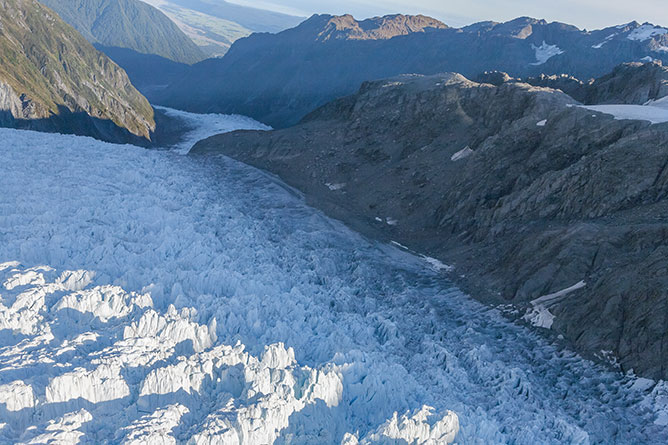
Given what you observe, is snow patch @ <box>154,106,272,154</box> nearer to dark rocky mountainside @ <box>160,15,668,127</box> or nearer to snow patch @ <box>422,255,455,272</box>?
dark rocky mountainside @ <box>160,15,668,127</box>

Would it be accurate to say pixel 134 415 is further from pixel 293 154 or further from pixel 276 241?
pixel 293 154

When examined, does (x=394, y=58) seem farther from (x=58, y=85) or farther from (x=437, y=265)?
(x=437, y=265)

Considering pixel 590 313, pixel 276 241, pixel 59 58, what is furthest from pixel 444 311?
pixel 59 58

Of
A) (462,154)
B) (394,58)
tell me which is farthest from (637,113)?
(394,58)

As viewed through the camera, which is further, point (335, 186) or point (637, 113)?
point (335, 186)

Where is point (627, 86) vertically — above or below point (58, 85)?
above

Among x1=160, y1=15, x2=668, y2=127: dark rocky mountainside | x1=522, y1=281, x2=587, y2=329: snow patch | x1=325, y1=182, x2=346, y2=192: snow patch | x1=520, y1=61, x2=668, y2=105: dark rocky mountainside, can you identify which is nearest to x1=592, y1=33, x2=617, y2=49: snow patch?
x1=160, y1=15, x2=668, y2=127: dark rocky mountainside

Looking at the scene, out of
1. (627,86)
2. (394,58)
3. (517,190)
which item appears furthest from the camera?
(394,58)
